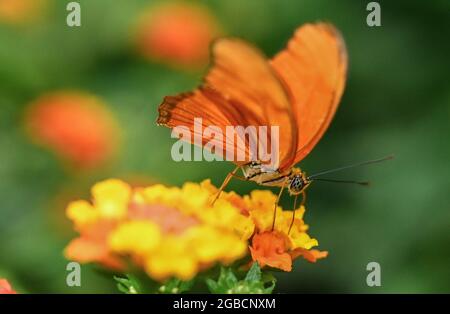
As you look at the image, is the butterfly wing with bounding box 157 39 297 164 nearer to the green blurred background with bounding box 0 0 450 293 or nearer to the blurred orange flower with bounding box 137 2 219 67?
the green blurred background with bounding box 0 0 450 293

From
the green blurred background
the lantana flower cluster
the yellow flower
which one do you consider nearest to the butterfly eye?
the lantana flower cluster

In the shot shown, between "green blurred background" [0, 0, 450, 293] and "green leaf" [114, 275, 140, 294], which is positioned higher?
"green blurred background" [0, 0, 450, 293]

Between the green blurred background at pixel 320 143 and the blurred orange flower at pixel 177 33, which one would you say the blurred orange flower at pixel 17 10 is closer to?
the green blurred background at pixel 320 143

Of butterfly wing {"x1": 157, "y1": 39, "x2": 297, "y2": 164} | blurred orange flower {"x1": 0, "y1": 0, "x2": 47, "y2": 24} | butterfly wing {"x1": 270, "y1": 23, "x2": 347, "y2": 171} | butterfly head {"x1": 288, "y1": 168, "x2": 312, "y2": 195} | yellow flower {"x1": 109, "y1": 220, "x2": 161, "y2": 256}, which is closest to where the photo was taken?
yellow flower {"x1": 109, "y1": 220, "x2": 161, "y2": 256}

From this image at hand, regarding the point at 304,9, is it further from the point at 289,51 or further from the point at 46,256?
the point at 289,51

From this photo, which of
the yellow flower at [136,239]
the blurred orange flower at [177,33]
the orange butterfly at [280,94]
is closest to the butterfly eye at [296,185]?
the orange butterfly at [280,94]
